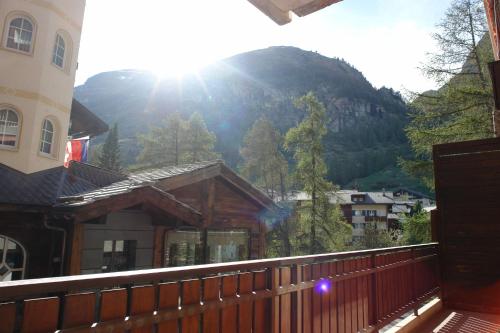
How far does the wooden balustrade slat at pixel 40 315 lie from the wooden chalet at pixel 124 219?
6211 mm

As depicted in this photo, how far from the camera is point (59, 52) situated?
492 inches

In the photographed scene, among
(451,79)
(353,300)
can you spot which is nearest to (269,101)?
(451,79)

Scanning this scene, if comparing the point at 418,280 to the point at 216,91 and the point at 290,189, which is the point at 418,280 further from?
the point at 216,91

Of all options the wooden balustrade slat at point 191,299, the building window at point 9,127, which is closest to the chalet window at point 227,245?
the building window at point 9,127

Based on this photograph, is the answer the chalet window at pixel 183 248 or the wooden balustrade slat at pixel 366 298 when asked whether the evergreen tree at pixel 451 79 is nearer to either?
the chalet window at pixel 183 248

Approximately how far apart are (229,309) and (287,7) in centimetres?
219

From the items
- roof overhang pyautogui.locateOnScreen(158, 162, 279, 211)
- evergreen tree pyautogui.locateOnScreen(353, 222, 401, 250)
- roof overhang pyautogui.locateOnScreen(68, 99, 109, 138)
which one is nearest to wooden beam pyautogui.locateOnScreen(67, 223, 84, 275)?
roof overhang pyautogui.locateOnScreen(158, 162, 279, 211)

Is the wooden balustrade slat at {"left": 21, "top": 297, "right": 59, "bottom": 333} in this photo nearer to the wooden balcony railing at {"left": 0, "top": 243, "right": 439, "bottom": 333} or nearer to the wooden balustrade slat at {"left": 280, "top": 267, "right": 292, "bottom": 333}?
the wooden balcony railing at {"left": 0, "top": 243, "right": 439, "bottom": 333}

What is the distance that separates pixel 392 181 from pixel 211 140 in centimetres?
9420

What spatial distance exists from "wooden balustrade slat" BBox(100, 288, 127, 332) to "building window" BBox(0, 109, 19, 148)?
1097cm

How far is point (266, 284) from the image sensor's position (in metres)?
2.86

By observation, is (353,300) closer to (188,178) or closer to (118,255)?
(118,255)

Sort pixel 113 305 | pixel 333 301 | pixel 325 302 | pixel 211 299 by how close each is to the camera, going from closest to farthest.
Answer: pixel 113 305 → pixel 211 299 → pixel 325 302 → pixel 333 301

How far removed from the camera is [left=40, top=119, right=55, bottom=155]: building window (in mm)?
11641
